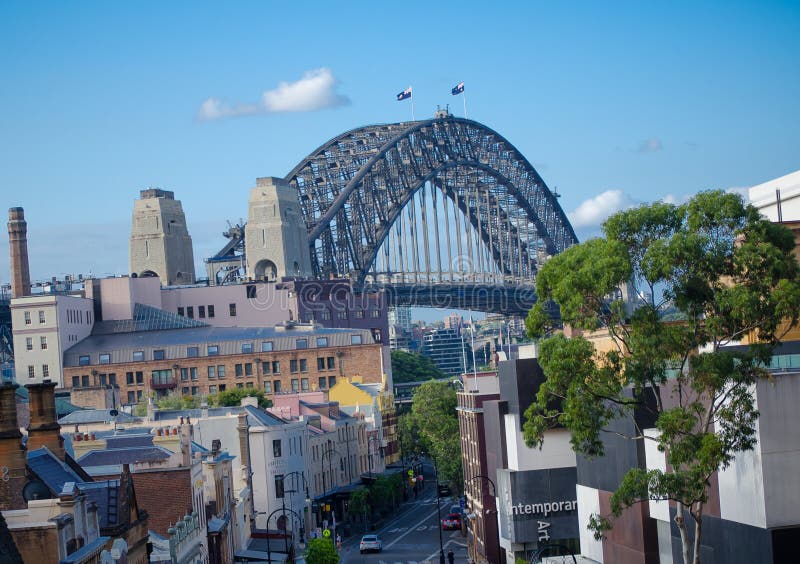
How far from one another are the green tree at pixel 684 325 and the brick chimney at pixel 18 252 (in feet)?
376

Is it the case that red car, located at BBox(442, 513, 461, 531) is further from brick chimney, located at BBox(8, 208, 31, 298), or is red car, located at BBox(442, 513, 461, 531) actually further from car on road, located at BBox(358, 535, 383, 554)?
brick chimney, located at BBox(8, 208, 31, 298)

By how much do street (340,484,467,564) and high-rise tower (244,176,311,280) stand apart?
54.0m

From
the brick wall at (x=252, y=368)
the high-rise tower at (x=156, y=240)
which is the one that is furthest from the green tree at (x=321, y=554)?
the high-rise tower at (x=156, y=240)

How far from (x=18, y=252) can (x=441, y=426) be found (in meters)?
53.2

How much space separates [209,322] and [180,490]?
116 m

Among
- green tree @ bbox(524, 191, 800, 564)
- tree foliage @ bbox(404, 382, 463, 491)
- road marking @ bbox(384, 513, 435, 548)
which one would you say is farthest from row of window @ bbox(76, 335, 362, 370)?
green tree @ bbox(524, 191, 800, 564)

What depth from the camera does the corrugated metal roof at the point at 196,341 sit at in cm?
15325

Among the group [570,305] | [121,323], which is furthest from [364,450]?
[570,305]

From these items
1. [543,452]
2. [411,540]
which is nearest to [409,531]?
[411,540]

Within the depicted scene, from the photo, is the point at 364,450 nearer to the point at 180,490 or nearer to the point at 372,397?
the point at 372,397

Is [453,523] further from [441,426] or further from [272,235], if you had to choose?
[272,235]

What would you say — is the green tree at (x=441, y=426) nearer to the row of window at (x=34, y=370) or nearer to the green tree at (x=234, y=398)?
the green tree at (x=234, y=398)

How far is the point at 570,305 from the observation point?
133 ft

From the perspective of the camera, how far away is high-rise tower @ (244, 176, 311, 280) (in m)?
172
